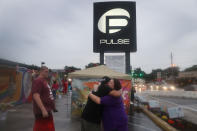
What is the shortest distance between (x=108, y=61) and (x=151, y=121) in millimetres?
6945

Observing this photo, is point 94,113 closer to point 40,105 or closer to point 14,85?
point 40,105

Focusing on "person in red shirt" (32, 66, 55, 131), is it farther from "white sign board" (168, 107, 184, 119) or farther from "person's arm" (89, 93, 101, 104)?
"white sign board" (168, 107, 184, 119)

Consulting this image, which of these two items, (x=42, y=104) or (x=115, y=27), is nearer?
(x=42, y=104)

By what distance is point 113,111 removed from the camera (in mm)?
4672

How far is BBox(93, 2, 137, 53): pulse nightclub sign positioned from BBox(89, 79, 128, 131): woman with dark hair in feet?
48.6

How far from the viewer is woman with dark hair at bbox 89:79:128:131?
4639 millimetres

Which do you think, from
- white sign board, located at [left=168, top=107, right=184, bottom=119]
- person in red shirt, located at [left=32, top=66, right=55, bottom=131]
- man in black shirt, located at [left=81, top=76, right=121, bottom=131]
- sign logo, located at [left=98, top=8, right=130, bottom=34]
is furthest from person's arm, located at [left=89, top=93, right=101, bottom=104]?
sign logo, located at [left=98, top=8, right=130, bottom=34]

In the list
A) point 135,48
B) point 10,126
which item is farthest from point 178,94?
point 10,126

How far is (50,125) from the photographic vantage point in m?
4.90

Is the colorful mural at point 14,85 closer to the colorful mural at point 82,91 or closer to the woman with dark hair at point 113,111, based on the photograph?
the colorful mural at point 82,91

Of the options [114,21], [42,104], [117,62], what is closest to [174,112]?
[117,62]

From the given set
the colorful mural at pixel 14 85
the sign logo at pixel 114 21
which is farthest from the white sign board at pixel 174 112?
the sign logo at pixel 114 21

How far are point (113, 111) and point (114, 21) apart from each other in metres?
15.4

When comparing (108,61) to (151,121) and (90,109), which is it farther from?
(90,109)
